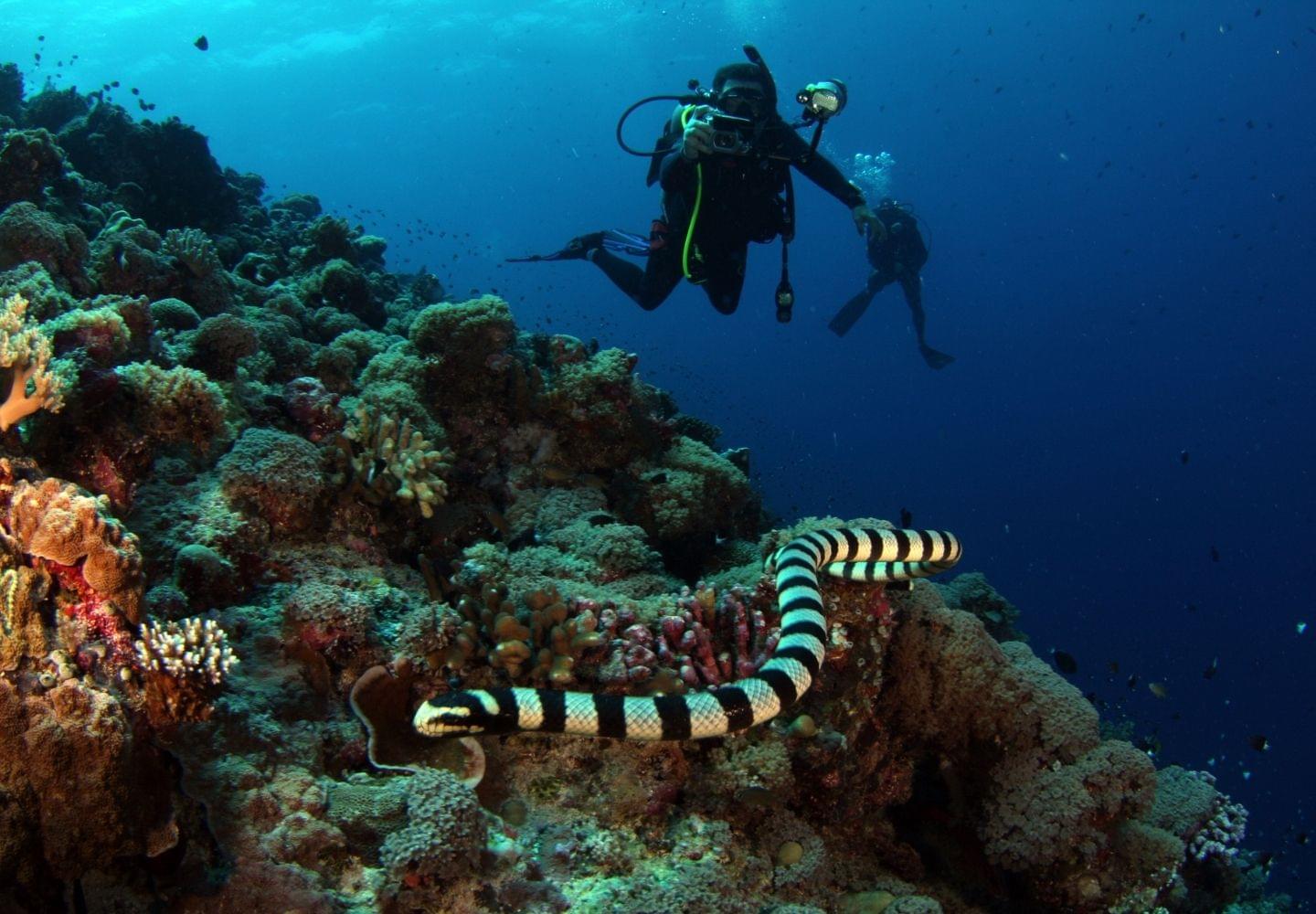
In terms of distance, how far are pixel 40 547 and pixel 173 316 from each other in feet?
12.2

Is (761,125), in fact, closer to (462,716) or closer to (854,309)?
(462,716)

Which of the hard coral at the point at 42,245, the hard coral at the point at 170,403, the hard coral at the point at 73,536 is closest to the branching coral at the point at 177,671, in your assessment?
the hard coral at the point at 73,536

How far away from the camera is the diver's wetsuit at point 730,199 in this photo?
7352 millimetres

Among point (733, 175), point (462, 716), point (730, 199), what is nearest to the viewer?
point (462, 716)

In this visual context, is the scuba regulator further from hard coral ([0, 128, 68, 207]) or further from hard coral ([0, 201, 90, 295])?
hard coral ([0, 128, 68, 207])

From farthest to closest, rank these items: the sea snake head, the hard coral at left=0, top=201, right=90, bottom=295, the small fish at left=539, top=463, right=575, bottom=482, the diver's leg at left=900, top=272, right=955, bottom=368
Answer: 1. the diver's leg at left=900, top=272, right=955, bottom=368
2. the small fish at left=539, top=463, right=575, bottom=482
3. the hard coral at left=0, top=201, right=90, bottom=295
4. the sea snake head

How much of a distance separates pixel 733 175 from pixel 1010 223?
82746mm

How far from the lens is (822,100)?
269 inches

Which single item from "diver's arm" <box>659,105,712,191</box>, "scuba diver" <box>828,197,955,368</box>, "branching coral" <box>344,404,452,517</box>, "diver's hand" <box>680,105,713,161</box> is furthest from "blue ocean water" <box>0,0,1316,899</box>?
"branching coral" <box>344,404,452,517</box>

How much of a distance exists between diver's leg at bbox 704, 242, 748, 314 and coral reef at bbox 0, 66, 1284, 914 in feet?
8.56

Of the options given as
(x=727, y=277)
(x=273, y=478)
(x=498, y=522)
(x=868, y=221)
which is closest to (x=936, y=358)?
(x=868, y=221)

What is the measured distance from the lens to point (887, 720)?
4250mm

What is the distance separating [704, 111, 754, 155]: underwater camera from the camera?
6883mm

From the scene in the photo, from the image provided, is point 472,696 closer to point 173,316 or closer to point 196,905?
point 196,905
